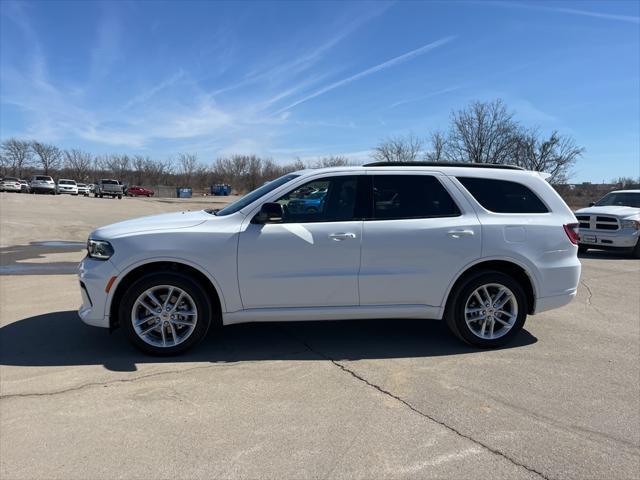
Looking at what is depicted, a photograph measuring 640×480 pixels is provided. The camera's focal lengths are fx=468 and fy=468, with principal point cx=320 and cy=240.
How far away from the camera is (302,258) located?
174 inches

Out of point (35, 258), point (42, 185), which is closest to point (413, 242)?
point (35, 258)

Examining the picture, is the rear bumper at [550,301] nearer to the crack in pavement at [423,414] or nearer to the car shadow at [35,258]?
the crack in pavement at [423,414]

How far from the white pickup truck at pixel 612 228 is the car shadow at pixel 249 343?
843cm

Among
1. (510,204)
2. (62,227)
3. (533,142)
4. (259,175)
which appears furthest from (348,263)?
(259,175)

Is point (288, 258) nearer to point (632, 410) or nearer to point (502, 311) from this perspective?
point (502, 311)

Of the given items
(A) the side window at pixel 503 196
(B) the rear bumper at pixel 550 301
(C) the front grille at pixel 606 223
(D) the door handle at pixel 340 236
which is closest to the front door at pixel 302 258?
(D) the door handle at pixel 340 236

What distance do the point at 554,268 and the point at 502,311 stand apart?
2.29 ft

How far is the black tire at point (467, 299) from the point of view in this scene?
4688 mm

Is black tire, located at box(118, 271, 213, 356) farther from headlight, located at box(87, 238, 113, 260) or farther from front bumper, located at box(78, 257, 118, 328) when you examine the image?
headlight, located at box(87, 238, 113, 260)

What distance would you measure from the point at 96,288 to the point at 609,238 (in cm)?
1223

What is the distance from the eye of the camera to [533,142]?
4369 centimetres

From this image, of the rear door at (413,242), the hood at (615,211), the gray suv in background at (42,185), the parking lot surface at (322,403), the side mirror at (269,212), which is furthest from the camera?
the gray suv in background at (42,185)

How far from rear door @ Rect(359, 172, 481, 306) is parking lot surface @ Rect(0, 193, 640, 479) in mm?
672

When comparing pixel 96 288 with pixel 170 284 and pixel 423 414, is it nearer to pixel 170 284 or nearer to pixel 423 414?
pixel 170 284
